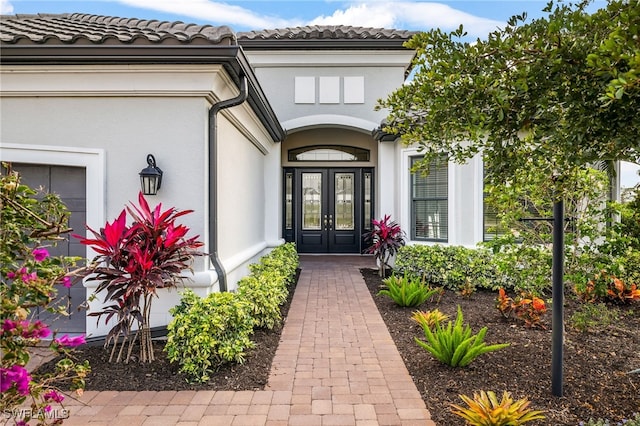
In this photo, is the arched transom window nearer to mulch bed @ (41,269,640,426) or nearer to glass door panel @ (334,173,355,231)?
glass door panel @ (334,173,355,231)

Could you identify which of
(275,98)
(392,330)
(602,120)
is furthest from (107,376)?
(275,98)

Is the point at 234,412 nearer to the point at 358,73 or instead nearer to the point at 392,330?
the point at 392,330

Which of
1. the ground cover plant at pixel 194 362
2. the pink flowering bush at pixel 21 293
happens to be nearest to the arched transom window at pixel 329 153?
the ground cover plant at pixel 194 362

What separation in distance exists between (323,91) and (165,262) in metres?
7.55

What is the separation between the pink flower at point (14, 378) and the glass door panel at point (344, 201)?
1067 cm

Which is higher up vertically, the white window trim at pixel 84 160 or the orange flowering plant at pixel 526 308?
the white window trim at pixel 84 160

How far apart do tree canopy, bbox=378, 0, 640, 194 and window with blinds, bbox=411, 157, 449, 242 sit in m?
5.68

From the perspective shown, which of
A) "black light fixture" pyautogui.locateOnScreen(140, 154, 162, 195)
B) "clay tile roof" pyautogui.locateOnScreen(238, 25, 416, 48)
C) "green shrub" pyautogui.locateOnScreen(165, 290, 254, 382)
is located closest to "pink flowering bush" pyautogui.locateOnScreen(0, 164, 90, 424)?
"green shrub" pyautogui.locateOnScreen(165, 290, 254, 382)

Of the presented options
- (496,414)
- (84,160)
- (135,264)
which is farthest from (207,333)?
(84,160)

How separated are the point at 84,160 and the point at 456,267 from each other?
607cm

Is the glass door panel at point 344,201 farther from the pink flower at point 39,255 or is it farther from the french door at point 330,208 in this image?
the pink flower at point 39,255

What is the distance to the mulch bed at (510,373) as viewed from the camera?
3076mm

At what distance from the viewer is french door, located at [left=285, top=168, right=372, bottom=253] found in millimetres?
12078

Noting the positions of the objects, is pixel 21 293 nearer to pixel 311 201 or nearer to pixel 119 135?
pixel 119 135
